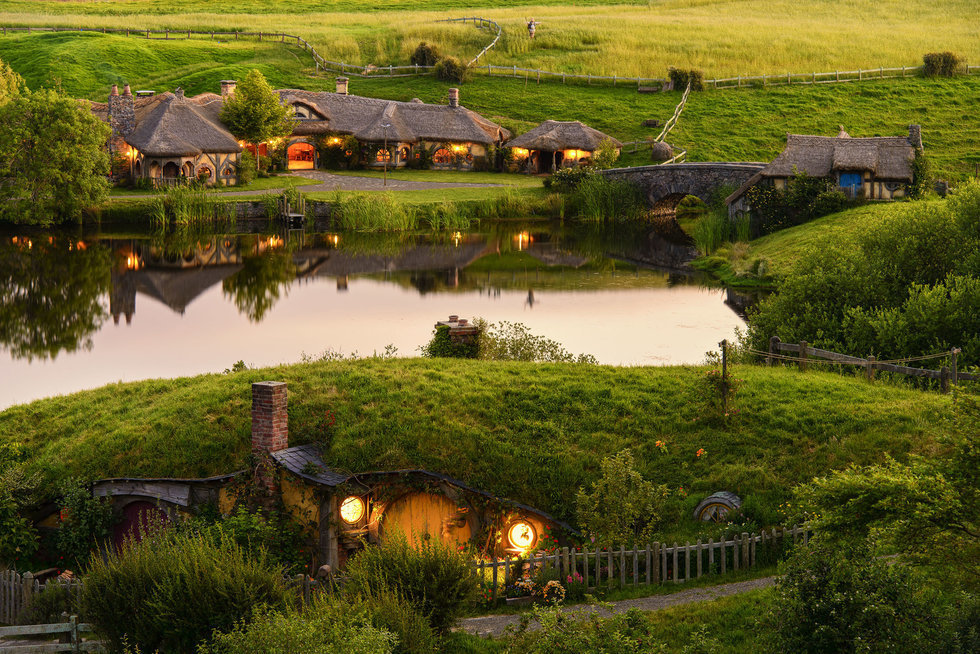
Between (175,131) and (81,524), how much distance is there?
46340mm

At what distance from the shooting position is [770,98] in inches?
3130

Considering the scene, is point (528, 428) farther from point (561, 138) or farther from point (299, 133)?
point (299, 133)

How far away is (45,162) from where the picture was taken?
5562 centimetres

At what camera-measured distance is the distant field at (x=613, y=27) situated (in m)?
86.9

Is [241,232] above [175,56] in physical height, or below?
below

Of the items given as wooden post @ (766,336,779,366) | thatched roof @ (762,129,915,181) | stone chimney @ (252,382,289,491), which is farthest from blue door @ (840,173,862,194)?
stone chimney @ (252,382,289,491)

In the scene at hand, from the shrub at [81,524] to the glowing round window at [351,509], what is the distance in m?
4.27

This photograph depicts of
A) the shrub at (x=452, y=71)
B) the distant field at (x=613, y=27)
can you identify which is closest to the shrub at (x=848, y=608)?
the shrub at (x=452, y=71)

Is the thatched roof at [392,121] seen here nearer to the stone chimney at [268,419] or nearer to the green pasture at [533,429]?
the green pasture at [533,429]

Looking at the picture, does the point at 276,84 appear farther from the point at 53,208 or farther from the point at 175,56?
the point at 53,208

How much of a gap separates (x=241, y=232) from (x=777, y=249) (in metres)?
25.6

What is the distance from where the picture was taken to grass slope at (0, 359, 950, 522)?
1995 cm

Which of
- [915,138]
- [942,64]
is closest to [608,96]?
[942,64]

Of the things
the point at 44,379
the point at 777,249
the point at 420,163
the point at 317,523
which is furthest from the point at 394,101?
the point at 317,523
